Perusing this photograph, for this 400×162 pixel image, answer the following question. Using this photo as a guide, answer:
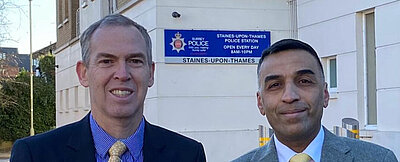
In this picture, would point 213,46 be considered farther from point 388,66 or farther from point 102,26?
Answer: point 102,26

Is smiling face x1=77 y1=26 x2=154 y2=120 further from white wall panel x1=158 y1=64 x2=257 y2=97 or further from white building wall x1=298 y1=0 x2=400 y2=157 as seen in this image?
white wall panel x1=158 y1=64 x2=257 y2=97

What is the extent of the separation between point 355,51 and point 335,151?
832 centimetres

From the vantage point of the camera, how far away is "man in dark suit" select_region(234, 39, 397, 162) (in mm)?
2984

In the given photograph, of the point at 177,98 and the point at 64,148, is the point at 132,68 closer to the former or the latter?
the point at 64,148

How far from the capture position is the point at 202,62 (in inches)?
560

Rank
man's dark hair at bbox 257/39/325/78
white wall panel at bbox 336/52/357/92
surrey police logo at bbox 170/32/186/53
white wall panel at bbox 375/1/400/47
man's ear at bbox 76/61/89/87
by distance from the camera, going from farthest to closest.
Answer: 1. surrey police logo at bbox 170/32/186/53
2. white wall panel at bbox 336/52/357/92
3. white wall panel at bbox 375/1/400/47
4. man's ear at bbox 76/61/89/87
5. man's dark hair at bbox 257/39/325/78

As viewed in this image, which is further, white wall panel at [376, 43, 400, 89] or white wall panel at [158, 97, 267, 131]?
white wall panel at [158, 97, 267, 131]

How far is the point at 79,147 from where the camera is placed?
314 cm

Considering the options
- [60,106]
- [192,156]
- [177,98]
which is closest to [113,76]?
[192,156]

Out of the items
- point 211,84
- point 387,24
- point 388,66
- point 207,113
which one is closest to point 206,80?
point 211,84

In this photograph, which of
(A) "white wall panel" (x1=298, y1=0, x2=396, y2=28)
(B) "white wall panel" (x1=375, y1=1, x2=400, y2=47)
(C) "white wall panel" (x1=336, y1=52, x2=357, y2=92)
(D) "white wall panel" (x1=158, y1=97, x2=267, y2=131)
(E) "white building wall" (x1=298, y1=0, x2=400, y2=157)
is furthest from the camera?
(D) "white wall panel" (x1=158, y1=97, x2=267, y2=131)

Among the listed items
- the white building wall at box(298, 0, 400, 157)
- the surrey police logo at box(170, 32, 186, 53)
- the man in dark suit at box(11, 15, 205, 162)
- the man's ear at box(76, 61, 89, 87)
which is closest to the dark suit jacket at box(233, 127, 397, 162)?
the man in dark suit at box(11, 15, 205, 162)

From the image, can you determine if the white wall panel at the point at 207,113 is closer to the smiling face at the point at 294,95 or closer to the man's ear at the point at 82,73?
the man's ear at the point at 82,73

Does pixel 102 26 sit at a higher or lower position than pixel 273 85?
higher
